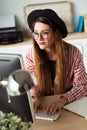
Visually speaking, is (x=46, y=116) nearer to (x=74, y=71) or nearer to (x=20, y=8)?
(x=74, y=71)

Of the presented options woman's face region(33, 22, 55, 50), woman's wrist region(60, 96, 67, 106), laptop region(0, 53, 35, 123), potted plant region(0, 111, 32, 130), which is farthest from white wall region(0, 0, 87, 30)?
potted plant region(0, 111, 32, 130)

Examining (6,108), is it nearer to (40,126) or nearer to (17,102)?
(17,102)

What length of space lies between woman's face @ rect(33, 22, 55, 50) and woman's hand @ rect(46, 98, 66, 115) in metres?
0.42

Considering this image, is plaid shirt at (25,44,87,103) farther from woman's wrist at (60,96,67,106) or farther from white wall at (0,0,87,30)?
white wall at (0,0,87,30)

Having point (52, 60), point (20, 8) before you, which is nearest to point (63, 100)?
point (52, 60)

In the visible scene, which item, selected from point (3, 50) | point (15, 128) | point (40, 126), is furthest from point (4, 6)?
point (15, 128)

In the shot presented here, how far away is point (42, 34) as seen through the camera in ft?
6.02

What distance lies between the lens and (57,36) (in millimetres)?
1901

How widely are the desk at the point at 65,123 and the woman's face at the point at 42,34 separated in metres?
0.55

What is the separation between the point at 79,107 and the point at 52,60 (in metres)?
0.53

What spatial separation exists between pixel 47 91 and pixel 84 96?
307mm

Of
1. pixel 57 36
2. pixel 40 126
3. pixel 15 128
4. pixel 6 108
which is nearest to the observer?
pixel 15 128

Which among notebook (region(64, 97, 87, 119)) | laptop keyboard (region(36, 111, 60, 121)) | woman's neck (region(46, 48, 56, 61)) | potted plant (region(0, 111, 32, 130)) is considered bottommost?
laptop keyboard (region(36, 111, 60, 121))

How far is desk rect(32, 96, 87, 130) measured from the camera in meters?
1.37
